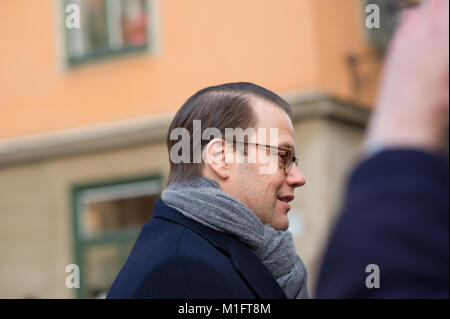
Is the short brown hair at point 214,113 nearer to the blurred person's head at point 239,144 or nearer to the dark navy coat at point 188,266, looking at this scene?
the blurred person's head at point 239,144

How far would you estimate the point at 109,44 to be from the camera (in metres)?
11.8

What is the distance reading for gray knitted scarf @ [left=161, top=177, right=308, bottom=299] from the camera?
2.28 metres

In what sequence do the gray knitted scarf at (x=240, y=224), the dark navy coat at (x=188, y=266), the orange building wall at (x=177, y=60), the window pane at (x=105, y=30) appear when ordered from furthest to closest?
the window pane at (x=105, y=30), the orange building wall at (x=177, y=60), the gray knitted scarf at (x=240, y=224), the dark navy coat at (x=188, y=266)

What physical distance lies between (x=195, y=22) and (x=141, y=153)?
172 centimetres

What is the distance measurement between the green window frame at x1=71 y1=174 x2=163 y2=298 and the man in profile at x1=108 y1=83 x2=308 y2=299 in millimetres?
8772

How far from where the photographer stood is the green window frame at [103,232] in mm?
11382

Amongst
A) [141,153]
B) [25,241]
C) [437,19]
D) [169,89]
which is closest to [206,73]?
[169,89]

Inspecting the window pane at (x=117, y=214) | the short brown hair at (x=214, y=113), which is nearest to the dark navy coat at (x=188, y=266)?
the short brown hair at (x=214, y=113)

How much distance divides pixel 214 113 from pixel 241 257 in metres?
0.43

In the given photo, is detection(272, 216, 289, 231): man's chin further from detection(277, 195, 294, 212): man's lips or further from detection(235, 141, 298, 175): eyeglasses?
detection(235, 141, 298, 175): eyeglasses

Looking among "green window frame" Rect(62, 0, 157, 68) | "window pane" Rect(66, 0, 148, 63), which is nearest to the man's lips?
"green window frame" Rect(62, 0, 157, 68)

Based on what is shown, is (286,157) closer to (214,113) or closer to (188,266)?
(214,113)

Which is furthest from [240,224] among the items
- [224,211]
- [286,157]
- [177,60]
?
[177,60]
